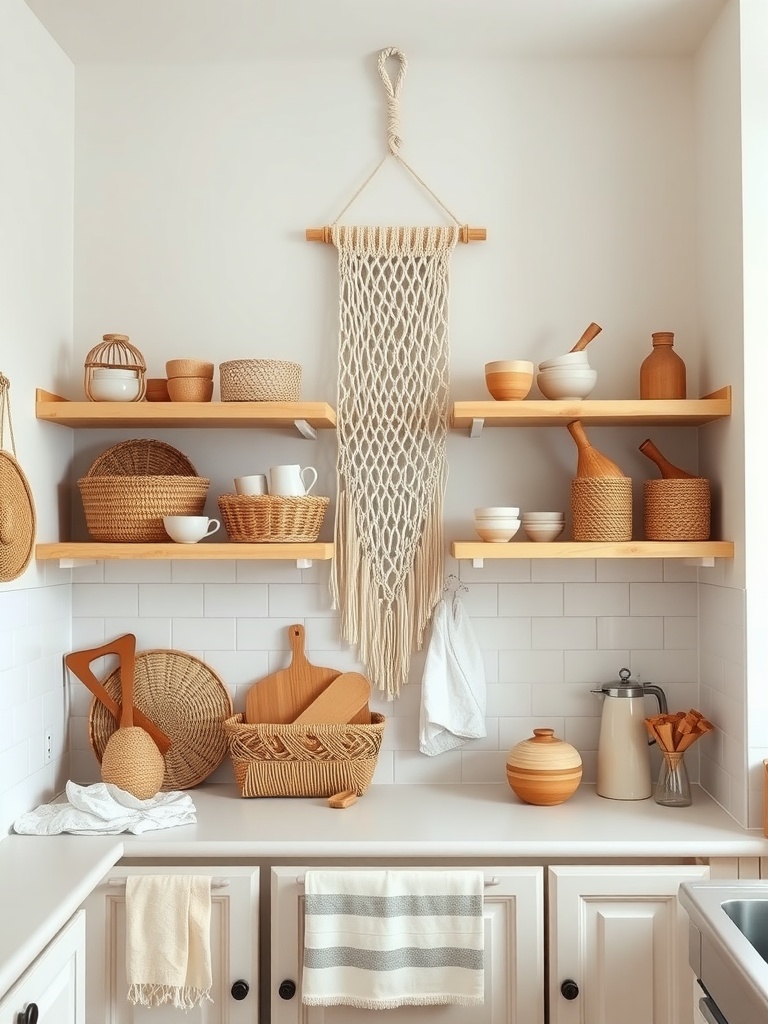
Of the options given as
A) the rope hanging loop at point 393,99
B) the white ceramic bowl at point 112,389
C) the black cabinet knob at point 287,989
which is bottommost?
the black cabinet knob at point 287,989

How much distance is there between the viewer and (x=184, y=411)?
7.73ft

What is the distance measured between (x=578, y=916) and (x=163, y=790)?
3.61 feet

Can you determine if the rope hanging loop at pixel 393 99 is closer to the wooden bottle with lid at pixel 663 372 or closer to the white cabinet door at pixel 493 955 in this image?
the wooden bottle with lid at pixel 663 372

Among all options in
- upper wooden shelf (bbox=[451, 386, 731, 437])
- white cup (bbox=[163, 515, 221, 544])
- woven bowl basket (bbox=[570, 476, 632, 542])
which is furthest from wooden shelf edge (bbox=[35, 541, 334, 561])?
woven bowl basket (bbox=[570, 476, 632, 542])

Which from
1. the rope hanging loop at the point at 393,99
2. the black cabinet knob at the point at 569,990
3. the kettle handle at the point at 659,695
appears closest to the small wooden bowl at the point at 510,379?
the rope hanging loop at the point at 393,99

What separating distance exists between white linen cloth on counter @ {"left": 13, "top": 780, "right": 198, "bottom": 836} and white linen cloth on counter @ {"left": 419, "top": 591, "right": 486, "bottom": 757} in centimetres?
64

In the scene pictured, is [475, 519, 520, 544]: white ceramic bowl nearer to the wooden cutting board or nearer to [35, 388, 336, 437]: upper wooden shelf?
[35, 388, 336, 437]: upper wooden shelf

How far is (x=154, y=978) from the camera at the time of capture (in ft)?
6.73

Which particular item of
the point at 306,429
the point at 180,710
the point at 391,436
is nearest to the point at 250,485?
the point at 306,429

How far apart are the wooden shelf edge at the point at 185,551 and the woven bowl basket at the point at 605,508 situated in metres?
0.63

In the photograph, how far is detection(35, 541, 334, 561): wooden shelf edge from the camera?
232 centimetres

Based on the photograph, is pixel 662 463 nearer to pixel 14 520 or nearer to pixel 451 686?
pixel 451 686

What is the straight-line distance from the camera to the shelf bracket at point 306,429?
94.2 inches

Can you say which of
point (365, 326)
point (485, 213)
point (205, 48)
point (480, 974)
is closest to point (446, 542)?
point (365, 326)
